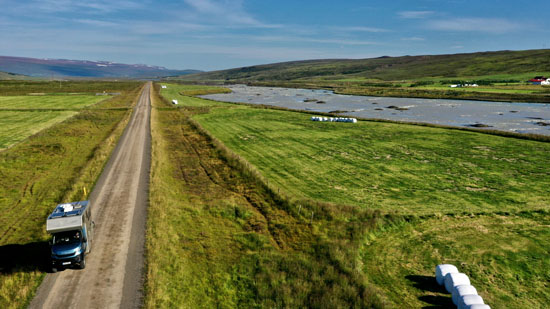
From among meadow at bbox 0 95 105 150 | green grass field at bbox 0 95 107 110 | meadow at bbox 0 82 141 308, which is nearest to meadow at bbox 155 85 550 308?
meadow at bbox 0 82 141 308

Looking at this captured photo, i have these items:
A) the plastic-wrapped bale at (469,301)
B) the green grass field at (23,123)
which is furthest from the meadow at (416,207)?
the green grass field at (23,123)

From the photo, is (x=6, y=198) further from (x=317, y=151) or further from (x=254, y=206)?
(x=317, y=151)

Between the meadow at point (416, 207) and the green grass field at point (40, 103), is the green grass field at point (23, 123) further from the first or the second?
the meadow at point (416, 207)

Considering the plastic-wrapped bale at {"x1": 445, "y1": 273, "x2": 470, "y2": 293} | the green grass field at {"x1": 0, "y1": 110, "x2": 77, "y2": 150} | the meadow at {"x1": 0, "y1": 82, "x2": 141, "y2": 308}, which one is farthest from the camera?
the green grass field at {"x1": 0, "y1": 110, "x2": 77, "y2": 150}

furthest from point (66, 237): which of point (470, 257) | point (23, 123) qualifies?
point (23, 123)

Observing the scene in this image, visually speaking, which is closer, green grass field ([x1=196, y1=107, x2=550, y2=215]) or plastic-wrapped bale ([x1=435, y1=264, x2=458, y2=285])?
plastic-wrapped bale ([x1=435, y1=264, x2=458, y2=285])

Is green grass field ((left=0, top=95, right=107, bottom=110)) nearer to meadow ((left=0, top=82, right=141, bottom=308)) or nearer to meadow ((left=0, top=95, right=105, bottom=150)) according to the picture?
meadow ((left=0, top=95, right=105, bottom=150))

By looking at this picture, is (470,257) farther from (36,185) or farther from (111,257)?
(36,185)

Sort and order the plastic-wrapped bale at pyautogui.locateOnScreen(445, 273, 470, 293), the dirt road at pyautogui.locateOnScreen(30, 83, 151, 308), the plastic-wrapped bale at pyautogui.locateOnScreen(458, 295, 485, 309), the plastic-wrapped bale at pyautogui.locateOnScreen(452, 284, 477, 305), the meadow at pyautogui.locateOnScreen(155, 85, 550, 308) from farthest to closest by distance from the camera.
A: 1. the meadow at pyautogui.locateOnScreen(155, 85, 550, 308)
2. the plastic-wrapped bale at pyautogui.locateOnScreen(445, 273, 470, 293)
3. the dirt road at pyautogui.locateOnScreen(30, 83, 151, 308)
4. the plastic-wrapped bale at pyautogui.locateOnScreen(452, 284, 477, 305)
5. the plastic-wrapped bale at pyautogui.locateOnScreen(458, 295, 485, 309)
